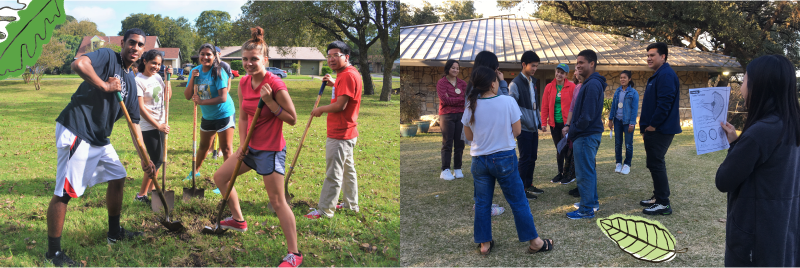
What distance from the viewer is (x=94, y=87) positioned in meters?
3.20

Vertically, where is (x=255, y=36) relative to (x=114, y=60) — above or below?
above

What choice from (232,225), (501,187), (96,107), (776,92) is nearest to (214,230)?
(232,225)

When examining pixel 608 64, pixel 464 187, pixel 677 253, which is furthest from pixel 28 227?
pixel 608 64

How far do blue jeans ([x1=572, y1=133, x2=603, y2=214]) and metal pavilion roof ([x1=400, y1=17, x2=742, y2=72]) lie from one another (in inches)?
352

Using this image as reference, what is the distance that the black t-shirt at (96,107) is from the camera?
10.2 ft

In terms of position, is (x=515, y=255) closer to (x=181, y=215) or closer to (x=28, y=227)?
(x=181, y=215)

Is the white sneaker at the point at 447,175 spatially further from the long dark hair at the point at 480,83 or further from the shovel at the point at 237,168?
the shovel at the point at 237,168

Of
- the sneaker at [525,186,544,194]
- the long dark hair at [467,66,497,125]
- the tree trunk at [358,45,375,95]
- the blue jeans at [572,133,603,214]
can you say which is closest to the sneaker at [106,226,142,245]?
the long dark hair at [467,66,497,125]

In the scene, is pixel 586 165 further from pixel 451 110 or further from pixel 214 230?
pixel 214 230

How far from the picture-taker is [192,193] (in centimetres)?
466

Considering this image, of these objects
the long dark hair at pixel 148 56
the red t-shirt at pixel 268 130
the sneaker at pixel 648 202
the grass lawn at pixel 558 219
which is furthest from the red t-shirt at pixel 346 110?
the sneaker at pixel 648 202

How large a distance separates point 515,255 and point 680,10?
1386cm

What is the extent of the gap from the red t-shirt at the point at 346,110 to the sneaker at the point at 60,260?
2.21 metres

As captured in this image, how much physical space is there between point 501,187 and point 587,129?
1372 mm
